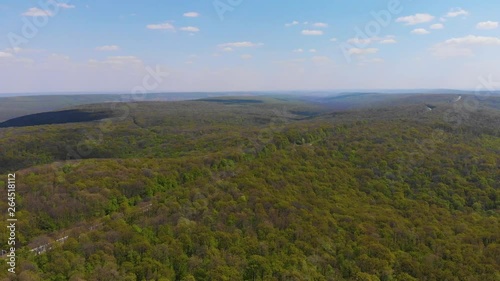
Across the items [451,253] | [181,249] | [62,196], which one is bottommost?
[451,253]

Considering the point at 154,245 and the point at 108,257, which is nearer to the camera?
the point at 108,257

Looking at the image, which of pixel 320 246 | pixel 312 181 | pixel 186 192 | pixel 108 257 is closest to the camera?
pixel 108 257

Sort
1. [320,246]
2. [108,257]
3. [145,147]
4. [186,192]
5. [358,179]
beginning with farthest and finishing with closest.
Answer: [145,147] < [358,179] < [186,192] < [320,246] < [108,257]

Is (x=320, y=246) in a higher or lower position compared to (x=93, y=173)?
lower

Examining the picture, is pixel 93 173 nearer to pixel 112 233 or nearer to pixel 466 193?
pixel 112 233

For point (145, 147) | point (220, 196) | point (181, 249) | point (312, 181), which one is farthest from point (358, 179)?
point (145, 147)

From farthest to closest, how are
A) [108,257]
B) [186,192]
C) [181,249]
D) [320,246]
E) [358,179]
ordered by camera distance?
1. [358,179]
2. [186,192]
3. [320,246]
4. [181,249]
5. [108,257]

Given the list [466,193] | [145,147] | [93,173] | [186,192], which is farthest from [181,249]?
[145,147]

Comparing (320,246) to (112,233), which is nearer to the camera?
(112,233)

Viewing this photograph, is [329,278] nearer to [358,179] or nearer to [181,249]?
[181,249]
